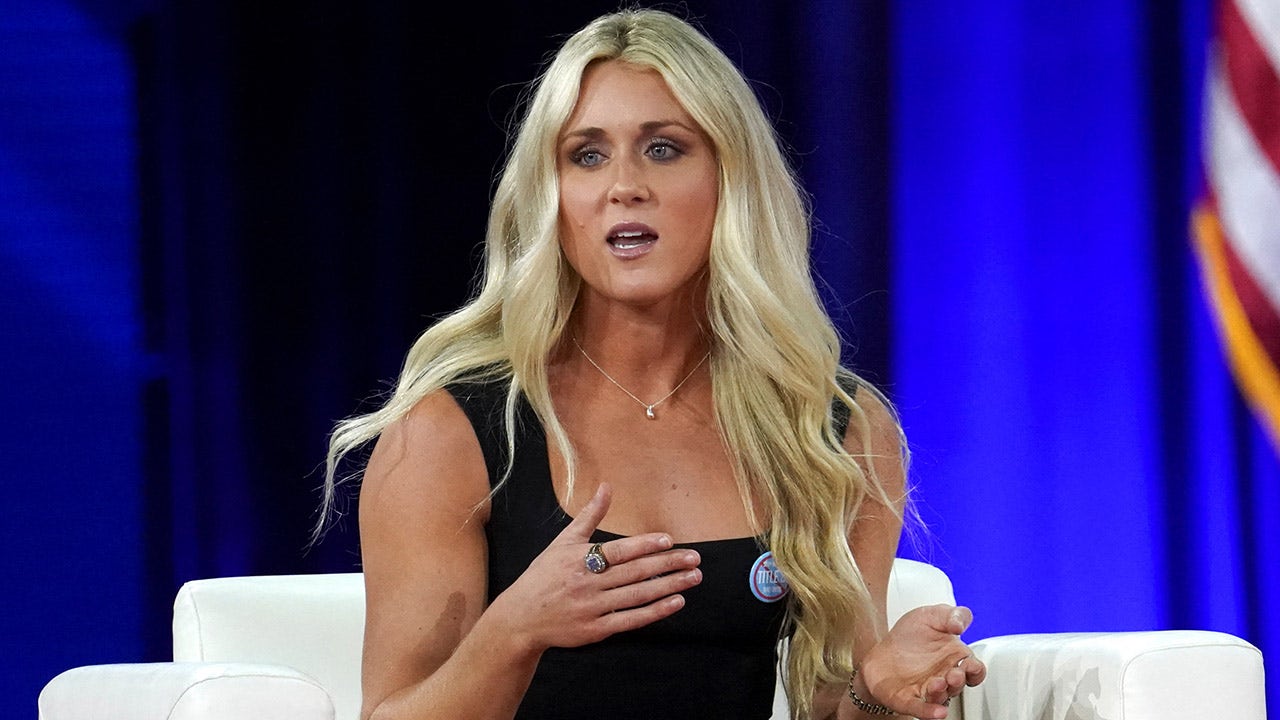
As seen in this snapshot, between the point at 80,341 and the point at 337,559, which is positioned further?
the point at 337,559

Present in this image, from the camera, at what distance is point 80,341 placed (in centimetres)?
262

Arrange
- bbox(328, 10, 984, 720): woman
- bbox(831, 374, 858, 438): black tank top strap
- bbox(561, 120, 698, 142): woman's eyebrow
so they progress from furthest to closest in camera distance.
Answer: bbox(831, 374, 858, 438): black tank top strap, bbox(561, 120, 698, 142): woman's eyebrow, bbox(328, 10, 984, 720): woman

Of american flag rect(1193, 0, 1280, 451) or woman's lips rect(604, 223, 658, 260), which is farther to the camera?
american flag rect(1193, 0, 1280, 451)

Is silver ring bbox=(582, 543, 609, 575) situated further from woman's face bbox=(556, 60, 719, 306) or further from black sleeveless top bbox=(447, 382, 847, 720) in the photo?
woman's face bbox=(556, 60, 719, 306)

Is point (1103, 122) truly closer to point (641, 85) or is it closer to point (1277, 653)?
point (1277, 653)

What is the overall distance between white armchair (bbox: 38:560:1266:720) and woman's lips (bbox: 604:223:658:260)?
0.57 meters

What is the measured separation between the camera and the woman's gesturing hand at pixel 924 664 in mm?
1490

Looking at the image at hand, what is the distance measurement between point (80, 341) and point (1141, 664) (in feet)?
6.11

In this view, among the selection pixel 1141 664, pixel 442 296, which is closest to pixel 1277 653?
pixel 1141 664

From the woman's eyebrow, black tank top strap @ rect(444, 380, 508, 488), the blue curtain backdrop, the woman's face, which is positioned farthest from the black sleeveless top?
the blue curtain backdrop

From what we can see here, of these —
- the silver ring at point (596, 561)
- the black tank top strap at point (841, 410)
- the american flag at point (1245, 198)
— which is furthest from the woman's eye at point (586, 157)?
the american flag at point (1245, 198)

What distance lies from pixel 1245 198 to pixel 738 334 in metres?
1.26

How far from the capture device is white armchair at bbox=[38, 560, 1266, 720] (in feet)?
4.59

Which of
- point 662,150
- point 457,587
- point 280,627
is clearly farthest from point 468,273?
point 457,587
